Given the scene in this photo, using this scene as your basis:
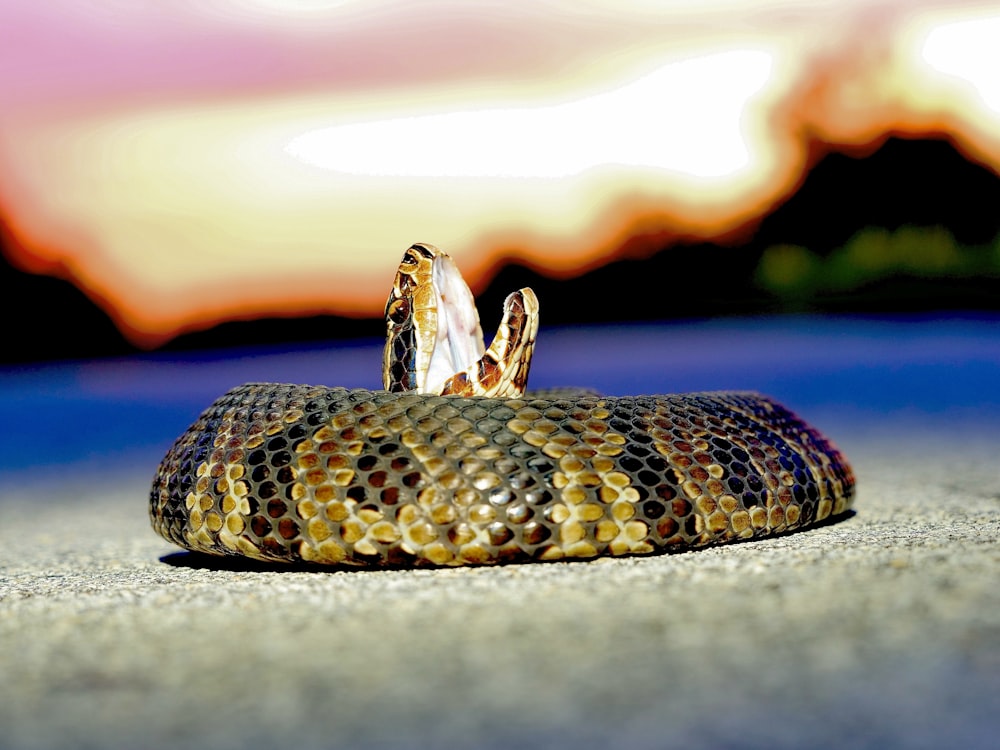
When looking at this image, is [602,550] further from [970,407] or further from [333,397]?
[970,407]

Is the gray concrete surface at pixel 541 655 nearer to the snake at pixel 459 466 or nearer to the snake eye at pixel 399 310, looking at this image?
the snake at pixel 459 466

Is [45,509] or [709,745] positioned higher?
[709,745]

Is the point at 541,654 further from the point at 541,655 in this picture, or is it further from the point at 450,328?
the point at 450,328

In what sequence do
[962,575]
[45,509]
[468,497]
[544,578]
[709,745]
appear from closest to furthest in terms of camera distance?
[709,745] → [962,575] → [544,578] → [468,497] → [45,509]

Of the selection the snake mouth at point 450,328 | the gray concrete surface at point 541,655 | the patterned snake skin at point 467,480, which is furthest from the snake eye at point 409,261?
the gray concrete surface at point 541,655

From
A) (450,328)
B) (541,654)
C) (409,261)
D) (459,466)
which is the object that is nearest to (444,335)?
(450,328)

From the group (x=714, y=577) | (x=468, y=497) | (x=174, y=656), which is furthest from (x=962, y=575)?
(x=174, y=656)
